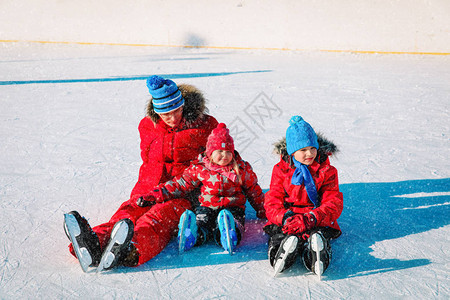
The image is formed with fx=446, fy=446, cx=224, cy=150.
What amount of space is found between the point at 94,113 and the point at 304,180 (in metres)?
3.69

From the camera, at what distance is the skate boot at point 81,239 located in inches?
72.4

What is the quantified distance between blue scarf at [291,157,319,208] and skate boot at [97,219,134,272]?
0.78 m

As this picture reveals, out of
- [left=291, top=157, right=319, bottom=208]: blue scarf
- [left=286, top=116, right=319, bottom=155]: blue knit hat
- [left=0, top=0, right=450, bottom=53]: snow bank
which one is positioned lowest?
[left=0, top=0, right=450, bottom=53]: snow bank

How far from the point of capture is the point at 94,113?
205 inches

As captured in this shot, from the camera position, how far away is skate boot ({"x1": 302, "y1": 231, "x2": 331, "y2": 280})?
1.81 metres

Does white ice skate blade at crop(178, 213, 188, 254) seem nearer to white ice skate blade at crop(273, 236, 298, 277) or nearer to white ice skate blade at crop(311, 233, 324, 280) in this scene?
white ice skate blade at crop(273, 236, 298, 277)

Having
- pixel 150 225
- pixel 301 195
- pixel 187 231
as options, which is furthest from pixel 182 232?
pixel 301 195

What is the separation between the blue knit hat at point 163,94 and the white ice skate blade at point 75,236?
0.78 m

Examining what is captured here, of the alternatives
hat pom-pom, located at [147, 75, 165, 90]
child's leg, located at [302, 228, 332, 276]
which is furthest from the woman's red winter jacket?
child's leg, located at [302, 228, 332, 276]

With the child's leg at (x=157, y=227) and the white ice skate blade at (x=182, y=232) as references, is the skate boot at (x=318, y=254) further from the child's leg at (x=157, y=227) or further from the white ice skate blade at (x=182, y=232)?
the child's leg at (x=157, y=227)

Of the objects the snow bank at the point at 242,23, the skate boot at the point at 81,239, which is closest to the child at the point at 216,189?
the skate boot at the point at 81,239

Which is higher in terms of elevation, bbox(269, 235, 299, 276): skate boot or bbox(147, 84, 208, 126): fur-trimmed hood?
bbox(147, 84, 208, 126): fur-trimmed hood

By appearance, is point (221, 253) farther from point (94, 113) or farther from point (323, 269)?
point (94, 113)

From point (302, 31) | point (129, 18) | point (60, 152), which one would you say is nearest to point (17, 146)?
point (60, 152)
